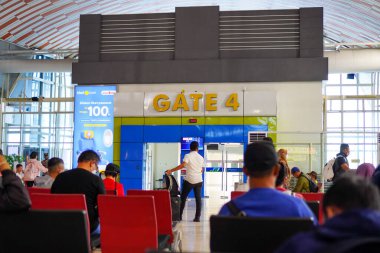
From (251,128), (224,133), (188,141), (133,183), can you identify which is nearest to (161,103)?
(188,141)

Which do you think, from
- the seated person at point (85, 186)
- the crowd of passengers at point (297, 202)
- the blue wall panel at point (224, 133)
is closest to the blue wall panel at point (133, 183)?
the blue wall panel at point (224, 133)

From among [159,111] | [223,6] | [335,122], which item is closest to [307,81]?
[159,111]

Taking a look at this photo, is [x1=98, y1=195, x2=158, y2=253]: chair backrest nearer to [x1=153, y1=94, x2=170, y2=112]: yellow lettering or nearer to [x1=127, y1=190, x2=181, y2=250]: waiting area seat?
[x1=127, y1=190, x2=181, y2=250]: waiting area seat

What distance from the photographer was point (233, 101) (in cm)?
1350

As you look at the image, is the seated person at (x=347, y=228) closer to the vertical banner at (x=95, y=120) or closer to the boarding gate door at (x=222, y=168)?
the boarding gate door at (x=222, y=168)

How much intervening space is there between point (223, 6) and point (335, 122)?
7.41 meters

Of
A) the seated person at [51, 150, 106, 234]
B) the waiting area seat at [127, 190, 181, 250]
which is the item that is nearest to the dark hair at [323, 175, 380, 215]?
the seated person at [51, 150, 106, 234]

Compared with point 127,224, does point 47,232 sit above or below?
above

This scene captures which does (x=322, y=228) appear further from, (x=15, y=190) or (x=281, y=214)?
(x=15, y=190)

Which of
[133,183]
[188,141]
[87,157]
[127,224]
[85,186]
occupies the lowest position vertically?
[133,183]

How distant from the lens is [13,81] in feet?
71.4

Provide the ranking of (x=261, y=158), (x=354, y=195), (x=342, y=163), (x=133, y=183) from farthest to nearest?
(x=133, y=183)
(x=342, y=163)
(x=261, y=158)
(x=354, y=195)

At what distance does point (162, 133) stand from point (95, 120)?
1881 mm

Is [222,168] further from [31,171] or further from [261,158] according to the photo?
[261,158]
